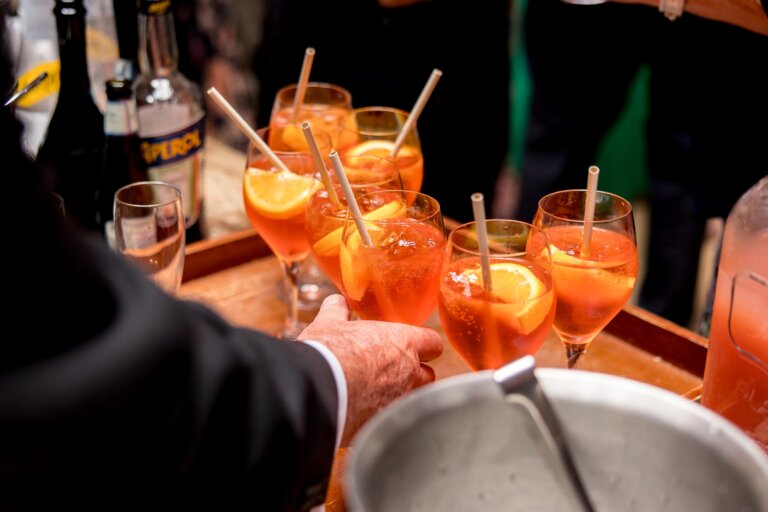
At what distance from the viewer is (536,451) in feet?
1.98

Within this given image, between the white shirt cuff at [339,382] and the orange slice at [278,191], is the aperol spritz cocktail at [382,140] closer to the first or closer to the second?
the orange slice at [278,191]

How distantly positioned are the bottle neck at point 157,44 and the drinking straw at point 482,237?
913mm

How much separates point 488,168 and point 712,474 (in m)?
2.13

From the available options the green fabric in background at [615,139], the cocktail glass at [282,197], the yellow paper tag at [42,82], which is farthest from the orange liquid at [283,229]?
the green fabric in background at [615,139]

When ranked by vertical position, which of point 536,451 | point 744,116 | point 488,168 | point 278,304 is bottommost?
point 488,168

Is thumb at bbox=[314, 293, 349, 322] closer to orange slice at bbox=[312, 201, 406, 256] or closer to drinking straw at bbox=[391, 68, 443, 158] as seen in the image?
orange slice at bbox=[312, 201, 406, 256]

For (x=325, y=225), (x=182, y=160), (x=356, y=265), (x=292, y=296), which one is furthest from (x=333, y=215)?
(x=182, y=160)

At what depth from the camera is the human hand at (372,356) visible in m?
0.82

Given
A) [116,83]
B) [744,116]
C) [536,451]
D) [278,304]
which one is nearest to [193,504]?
[536,451]

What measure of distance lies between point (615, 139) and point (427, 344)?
321 centimetres

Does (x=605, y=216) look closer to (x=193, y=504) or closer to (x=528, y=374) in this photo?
(x=528, y=374)

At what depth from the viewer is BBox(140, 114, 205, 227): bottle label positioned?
4.80ft

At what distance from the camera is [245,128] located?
3.82 ft

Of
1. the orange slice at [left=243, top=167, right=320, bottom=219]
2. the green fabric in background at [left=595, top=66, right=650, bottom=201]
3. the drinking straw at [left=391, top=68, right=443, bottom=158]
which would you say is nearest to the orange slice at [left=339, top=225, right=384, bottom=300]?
the orange slice at [left=243, top=167, right=320, bottom=219]
